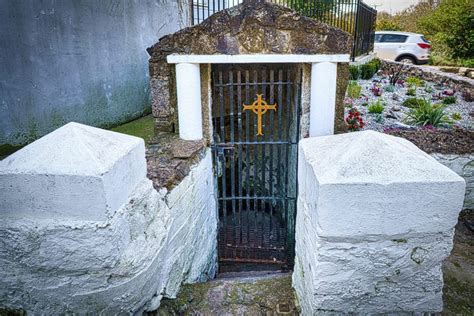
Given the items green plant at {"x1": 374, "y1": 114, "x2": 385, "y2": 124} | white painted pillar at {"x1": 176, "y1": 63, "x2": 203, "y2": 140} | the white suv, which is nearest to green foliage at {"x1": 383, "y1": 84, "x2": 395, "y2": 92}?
green plant at {"x1": 374, "y1": 114, "x2": 385, "y2": 124}

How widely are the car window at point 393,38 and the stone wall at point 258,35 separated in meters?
10.3

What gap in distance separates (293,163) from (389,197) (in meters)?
2.96

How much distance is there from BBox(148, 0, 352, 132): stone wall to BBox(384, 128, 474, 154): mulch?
1507mm

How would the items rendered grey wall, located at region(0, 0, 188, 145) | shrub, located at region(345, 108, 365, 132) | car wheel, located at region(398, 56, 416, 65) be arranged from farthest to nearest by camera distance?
car wheel, located at region(398, 56, 416, 65) < shrub, located at region(345, 108, 365, 132) < rendered grey wall, located at region(0, 0, 188, 145)

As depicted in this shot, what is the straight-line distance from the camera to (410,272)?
5.86 feet

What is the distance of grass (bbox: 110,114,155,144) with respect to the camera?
5.49 metres

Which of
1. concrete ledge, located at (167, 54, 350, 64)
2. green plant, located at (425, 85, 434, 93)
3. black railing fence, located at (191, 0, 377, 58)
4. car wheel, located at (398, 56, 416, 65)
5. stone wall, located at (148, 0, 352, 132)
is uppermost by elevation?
black railing fence, located at (191, 0, 377, 58)

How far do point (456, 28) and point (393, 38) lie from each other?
1.92 metres

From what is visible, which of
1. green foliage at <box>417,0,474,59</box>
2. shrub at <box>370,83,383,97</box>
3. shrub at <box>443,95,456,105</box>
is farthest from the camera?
green foliage at <box>417,0,474,59</box>

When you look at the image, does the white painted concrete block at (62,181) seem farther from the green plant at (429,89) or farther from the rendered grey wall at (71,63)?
the green plant at (429,89)

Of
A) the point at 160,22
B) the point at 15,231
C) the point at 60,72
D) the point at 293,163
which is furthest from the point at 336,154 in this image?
the point at 160,22

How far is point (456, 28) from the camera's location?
11430mm

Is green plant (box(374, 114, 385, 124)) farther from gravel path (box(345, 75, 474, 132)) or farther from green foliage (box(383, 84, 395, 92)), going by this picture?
green foliage (box(383, 84, 395, 92))

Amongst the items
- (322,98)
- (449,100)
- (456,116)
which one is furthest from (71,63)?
(449,100)
